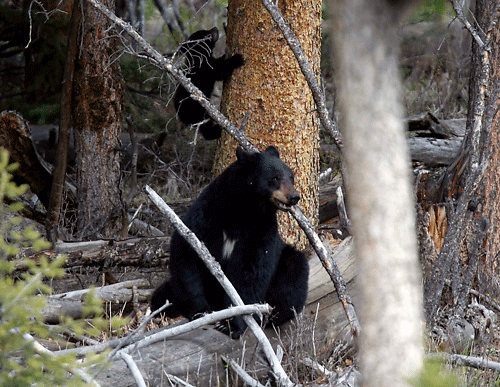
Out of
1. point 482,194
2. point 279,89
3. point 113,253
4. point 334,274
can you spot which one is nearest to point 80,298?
point 113,253

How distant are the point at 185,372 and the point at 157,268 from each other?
200 cm

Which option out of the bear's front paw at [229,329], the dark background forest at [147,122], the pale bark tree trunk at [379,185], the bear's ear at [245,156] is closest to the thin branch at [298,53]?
the bear's ear at [245,156]

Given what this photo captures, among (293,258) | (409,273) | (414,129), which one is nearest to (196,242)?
(293,258)

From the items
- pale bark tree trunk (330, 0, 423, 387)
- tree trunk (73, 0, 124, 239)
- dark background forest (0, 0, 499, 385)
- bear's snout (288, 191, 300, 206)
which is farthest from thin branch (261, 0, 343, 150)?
tree trunk (73, 0, 124, 239)

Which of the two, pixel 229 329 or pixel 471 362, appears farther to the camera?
pixel 229 329

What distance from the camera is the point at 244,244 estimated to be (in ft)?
12.9

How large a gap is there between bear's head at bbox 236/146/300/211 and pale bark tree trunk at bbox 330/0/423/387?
270 cm

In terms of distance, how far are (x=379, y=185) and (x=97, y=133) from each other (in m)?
6.09

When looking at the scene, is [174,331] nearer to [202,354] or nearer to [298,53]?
[202,354]

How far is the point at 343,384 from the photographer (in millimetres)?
2895

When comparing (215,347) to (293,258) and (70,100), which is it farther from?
(70,100)

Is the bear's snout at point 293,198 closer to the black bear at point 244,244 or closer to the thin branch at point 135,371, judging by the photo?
the black bear at point 244,244

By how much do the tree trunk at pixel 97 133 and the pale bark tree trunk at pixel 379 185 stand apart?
5660 mm

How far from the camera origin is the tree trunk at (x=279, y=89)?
4.61 m
